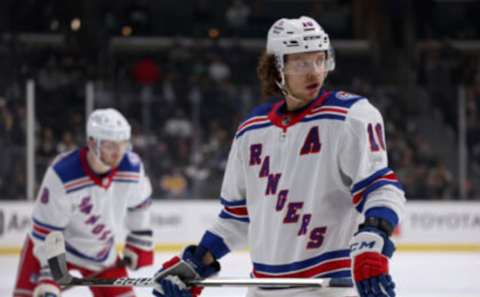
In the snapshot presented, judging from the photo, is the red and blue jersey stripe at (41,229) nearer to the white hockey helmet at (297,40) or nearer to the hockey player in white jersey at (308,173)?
the hockey player in white jersey at (308,173)

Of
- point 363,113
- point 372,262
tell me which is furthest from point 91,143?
point 372,262

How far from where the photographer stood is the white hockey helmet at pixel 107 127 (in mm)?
4266

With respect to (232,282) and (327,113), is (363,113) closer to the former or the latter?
(327,113)

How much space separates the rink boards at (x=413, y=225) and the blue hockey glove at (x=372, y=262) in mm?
6387

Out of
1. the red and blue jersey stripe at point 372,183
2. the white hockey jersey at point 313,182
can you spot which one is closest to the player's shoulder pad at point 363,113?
the white hockey jersey at point 313,182

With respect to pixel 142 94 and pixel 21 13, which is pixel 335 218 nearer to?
pixel 142 94

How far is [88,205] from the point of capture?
427 centimetres

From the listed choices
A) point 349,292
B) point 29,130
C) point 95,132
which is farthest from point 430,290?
point 29,130

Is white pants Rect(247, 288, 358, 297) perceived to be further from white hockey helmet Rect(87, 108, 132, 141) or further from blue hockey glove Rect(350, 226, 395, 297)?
white hockey helmet Rect(87, 108, 132, 141)

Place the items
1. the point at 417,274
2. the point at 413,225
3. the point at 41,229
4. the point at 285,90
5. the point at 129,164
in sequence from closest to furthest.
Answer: the point at 285,90, the point at 41,229, the point at 129,164, the point at 417,274, the point at 413,225

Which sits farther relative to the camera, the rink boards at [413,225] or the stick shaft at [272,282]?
the rink boards at [413,225]

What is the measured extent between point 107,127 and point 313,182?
2.15 meters

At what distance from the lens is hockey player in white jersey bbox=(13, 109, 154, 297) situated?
4.20 meters

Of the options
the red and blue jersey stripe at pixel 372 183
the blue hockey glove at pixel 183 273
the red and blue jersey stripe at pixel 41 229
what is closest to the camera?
the red and blue jersey stripe at pixel 372 183
